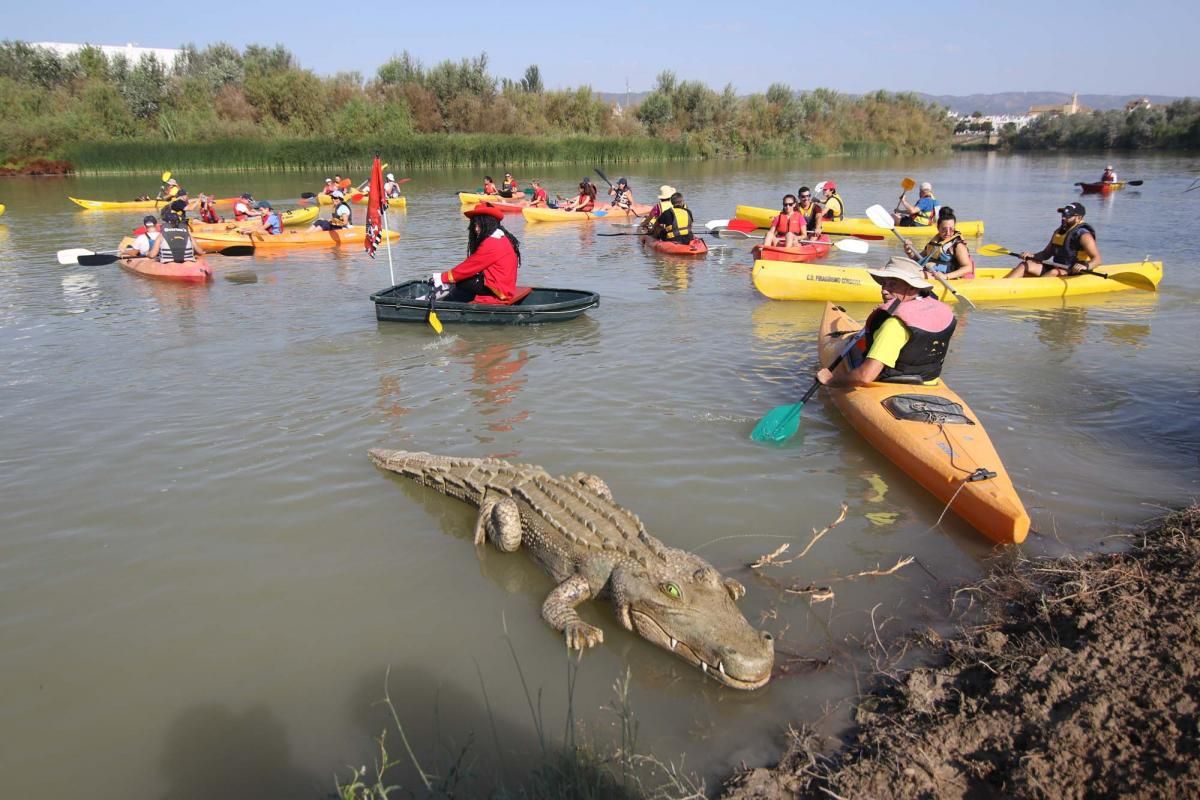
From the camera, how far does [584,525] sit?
15.6 feet

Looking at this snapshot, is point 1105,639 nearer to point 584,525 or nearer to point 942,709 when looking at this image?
point 942,709

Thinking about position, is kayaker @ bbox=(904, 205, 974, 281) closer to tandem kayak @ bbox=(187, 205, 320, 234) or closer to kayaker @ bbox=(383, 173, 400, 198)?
tandem kayak @ bbox=(187, 205, 320, 234)

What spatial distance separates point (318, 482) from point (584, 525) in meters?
2.78

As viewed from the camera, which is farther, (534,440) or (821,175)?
(821,175)

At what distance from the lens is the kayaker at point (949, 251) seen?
1185 centimetres

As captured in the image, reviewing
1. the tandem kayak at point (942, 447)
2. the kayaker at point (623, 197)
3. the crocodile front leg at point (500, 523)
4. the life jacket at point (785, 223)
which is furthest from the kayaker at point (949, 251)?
the kayaker at point (623, 197)

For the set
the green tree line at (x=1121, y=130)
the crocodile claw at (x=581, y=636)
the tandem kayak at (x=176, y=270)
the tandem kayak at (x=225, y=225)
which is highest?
the green tree line at (x=1121, y=130)

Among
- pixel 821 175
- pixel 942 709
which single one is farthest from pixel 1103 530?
pixel 821 175

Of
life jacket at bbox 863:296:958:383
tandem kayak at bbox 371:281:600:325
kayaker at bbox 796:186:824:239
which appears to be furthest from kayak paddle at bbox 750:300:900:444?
kayaker at bbox 796:186:824:239

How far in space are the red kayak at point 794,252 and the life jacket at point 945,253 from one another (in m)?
2.86

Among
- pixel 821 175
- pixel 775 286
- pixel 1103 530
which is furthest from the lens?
pixel 821 175

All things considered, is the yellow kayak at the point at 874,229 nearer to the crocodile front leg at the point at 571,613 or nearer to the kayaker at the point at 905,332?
the kayaker at the point at 905,332

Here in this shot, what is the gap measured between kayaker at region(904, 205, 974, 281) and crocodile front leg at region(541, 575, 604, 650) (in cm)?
948

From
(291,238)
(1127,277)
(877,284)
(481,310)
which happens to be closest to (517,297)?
(481,310)
